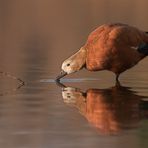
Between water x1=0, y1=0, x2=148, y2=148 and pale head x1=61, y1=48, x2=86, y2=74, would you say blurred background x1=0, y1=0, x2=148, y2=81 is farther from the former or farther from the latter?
pale head x1=61, y1=48, x2=86, y2=74

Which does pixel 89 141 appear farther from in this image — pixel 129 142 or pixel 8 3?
pixel 8 3

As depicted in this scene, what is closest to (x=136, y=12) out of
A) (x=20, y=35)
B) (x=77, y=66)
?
(x=20, y=35)

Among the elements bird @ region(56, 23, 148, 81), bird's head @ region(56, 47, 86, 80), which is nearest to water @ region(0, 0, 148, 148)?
bird's head @ region(56, 47, 86, 80)

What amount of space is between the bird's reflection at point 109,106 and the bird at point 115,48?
1.55 ft

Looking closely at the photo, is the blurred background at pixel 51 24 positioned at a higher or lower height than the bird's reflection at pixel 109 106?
lower

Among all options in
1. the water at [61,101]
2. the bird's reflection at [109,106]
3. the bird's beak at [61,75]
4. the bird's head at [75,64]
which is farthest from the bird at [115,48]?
the bird's reflection at [109,106]

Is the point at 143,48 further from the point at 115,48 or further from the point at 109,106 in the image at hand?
the point at 109,106

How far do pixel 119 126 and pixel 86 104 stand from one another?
6.28 ft

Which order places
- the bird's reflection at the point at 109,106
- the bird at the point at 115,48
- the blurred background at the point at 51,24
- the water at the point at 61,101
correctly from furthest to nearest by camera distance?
1. the blurred background at the point at 51,24
2. the bird at the point at 115,48
3. the bird's reflection at the point at 109,106
4. the water at the point at 61,101

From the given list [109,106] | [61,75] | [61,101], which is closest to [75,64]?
[61,75]

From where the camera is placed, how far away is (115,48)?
1471 cm

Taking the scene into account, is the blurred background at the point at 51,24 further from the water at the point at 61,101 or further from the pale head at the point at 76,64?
the pale head at the point at 76,64

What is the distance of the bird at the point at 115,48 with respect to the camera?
48.5ft

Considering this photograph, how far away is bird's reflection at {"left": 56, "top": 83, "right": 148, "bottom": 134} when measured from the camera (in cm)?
1052
